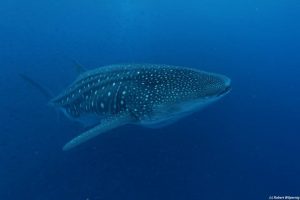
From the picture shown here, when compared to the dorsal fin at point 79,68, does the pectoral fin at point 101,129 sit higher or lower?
lower

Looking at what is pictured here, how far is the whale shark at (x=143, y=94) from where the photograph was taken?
4264 mm

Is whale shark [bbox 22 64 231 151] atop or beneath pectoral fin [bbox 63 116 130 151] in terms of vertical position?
atop

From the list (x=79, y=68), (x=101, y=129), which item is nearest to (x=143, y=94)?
(x=101, y=129)

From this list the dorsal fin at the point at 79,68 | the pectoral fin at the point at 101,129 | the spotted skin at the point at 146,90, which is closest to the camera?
the spotted skin at the point at 146,90

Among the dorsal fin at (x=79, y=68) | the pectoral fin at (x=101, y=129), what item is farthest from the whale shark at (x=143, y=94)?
the dorsal fin at (x=79, y=68)

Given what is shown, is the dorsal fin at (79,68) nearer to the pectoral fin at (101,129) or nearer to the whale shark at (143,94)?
the whale shark at (143,94)

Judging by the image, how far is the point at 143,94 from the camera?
4715 millimetres

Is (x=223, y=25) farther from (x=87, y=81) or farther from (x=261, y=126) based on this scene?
(x=87, y=81)

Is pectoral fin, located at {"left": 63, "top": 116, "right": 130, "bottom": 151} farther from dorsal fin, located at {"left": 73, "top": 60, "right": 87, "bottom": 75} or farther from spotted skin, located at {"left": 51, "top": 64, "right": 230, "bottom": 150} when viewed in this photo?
dorsal fin, located at {"left": 73, "top": 60, "right": 87, "bottom": 75}

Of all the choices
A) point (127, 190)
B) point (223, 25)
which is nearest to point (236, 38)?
point (223, 25)

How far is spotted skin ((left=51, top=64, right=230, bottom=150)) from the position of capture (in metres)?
4.25

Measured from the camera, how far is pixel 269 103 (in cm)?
888

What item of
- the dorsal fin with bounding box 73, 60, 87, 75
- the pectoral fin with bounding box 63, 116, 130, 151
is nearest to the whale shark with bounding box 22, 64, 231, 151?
the pectoral fin with bounding box 63, 116, 130, 151

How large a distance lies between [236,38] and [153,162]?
6.54 metres
